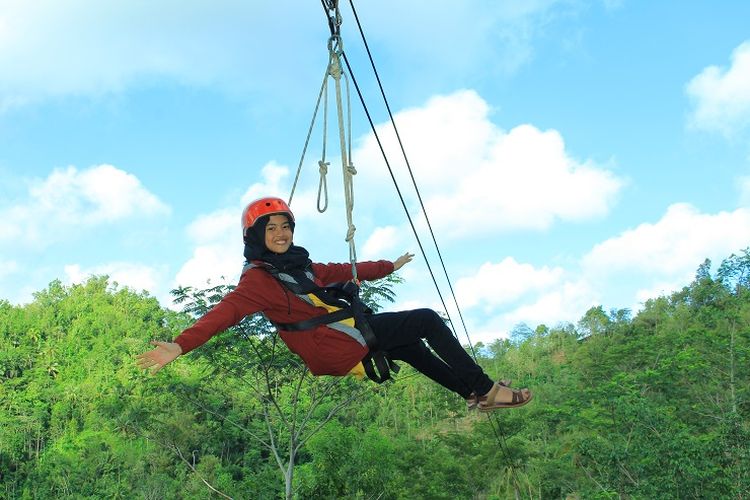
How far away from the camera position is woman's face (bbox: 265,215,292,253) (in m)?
3.63

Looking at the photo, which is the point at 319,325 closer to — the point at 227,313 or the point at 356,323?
the point at 356,323

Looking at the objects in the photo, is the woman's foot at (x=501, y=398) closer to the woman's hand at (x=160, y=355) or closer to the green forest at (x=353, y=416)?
the woman's hand at (x=160, y=355)

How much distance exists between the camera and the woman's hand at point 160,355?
3.03 metres

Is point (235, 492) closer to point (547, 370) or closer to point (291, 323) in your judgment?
point (291, 323)

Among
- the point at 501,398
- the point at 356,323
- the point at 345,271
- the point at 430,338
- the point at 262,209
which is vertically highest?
the point at 262,209

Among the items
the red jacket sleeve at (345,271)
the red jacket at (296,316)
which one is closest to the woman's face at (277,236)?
the red jacket at (296,316)

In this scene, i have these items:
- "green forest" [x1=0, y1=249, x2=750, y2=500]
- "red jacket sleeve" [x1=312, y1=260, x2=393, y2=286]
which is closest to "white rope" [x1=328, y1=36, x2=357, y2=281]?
"red jacket sleeve" [x1=312, y1=260, x2=393, y2=286]

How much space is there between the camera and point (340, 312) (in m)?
3.52

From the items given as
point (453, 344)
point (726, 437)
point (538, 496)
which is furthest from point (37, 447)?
point (453, 344)

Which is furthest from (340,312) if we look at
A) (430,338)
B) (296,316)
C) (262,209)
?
(262,209)

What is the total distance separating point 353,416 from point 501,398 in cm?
2232

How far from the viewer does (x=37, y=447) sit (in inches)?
1526

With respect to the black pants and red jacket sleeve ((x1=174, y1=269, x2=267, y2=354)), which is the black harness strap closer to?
the black pants

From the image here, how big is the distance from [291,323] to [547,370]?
46453 mm
